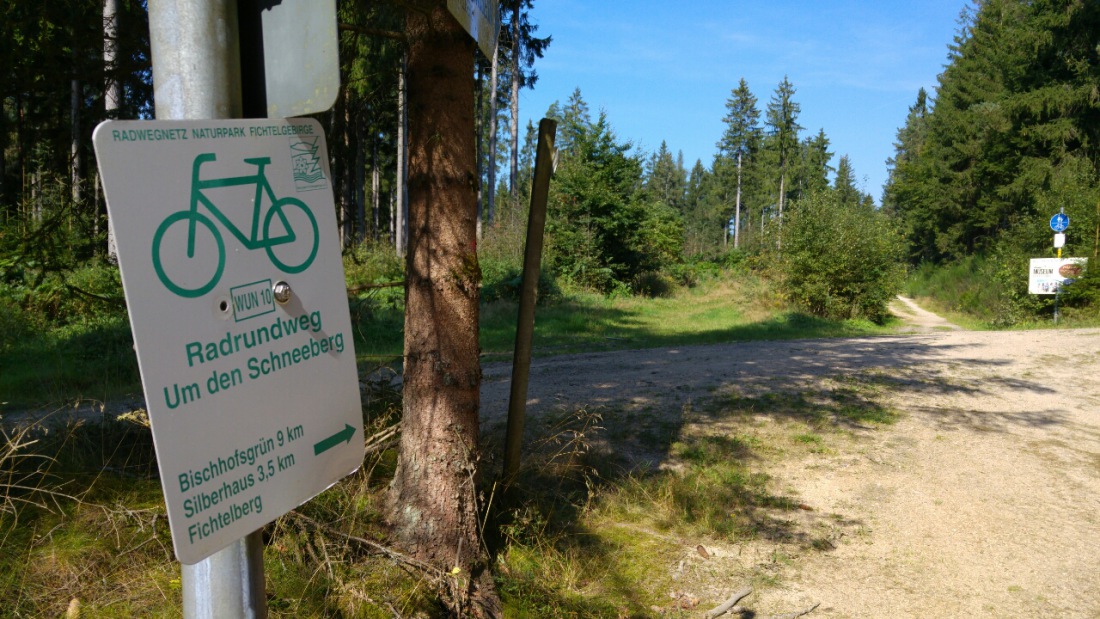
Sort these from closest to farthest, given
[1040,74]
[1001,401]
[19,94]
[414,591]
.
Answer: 1. [414,591]
2. [19,94]
3. [1001,401]
4. [1040,74]

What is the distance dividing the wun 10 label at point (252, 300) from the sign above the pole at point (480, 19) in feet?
5.63

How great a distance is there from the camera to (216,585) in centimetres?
146

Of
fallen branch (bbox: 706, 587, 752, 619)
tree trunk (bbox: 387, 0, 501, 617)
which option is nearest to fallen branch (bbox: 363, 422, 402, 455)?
tree trunk (bbox: 387, 0, 501, 617)

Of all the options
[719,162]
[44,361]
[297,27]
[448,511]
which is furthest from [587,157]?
[719,162]

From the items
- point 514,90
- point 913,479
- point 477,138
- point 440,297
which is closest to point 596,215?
point 477,138

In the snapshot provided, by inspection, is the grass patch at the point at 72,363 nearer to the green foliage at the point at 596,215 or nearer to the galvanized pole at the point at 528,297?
the galvanized pole at the point at 528,297

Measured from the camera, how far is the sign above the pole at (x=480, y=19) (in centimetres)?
287

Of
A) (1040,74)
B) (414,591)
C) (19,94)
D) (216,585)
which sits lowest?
(414,591)

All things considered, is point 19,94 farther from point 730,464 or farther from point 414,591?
point 730,464

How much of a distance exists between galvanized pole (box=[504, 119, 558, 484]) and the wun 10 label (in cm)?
306

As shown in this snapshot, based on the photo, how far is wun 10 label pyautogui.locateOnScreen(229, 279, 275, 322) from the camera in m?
1.38

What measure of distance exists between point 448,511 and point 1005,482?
4.43 metres

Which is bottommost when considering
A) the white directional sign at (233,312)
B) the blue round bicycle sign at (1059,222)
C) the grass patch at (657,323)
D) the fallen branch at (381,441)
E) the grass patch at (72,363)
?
the grass patch at (657,323)

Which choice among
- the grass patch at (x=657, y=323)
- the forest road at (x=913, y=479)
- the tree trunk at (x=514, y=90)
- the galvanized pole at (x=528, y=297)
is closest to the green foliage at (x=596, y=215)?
the grass patch at (x=657, y=323)
